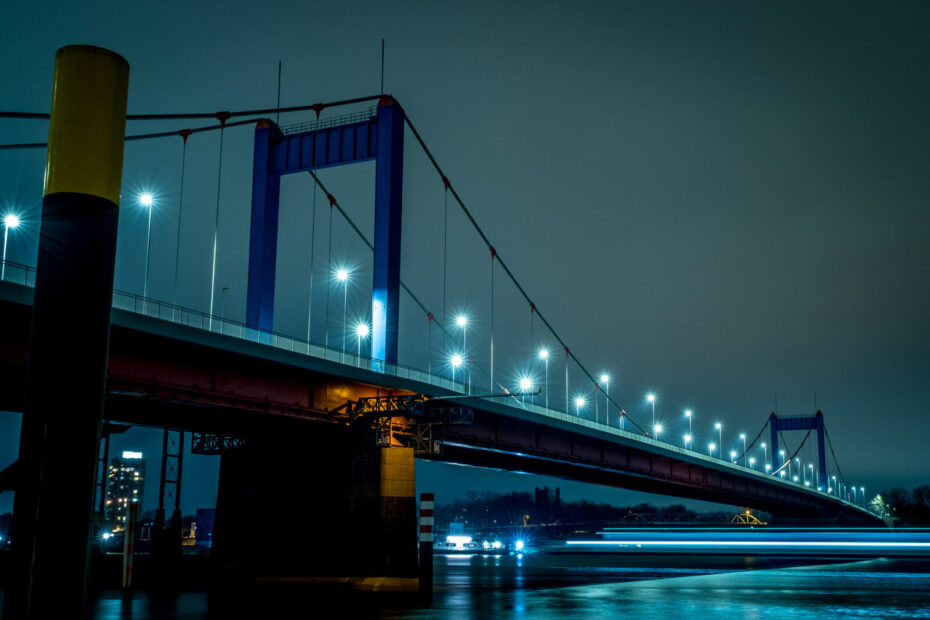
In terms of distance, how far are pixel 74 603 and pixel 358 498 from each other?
34.7m

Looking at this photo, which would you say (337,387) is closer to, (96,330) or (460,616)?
(460,616)

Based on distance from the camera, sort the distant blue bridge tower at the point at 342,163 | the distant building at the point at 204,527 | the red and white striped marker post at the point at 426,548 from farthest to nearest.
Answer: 1. the distant building at the point at 204,527
2. the distant blue bridge tower at the point at 342,163
3. the red and white striped marker post at the point at 426,548

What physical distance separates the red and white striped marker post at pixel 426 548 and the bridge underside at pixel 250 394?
5.66 meters

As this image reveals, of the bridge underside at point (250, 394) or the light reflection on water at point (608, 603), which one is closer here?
the light reflection on water at point (608, 603)

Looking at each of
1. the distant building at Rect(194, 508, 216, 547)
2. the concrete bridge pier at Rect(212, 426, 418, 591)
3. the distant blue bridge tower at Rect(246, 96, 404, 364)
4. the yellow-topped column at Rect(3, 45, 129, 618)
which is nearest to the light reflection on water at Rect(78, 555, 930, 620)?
the concrete bridge pier at Rect(212, 426, 418, 591)

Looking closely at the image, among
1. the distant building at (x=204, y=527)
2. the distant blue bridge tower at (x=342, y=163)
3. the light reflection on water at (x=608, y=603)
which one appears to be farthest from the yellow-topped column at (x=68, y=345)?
the distant building at (x=204, y=527)

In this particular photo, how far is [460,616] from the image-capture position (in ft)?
88.5

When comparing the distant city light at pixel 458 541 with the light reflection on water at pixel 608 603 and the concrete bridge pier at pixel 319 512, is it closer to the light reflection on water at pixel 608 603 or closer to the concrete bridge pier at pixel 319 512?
the concrete bridge pier at pixel 319 512

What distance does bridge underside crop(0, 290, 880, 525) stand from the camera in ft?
109

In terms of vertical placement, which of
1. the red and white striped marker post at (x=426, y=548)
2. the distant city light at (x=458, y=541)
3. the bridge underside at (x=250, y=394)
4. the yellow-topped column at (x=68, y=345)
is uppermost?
the bridge underside at (x=250, y=394)

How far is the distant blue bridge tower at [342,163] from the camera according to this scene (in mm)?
50469

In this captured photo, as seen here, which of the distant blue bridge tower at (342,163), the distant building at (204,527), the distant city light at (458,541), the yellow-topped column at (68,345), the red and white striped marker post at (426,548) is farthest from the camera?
the distant building at (204,527)

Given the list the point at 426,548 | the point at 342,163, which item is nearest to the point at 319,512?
the point at 426,548

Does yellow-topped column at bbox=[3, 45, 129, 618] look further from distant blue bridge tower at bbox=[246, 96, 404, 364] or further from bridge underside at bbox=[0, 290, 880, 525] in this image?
distant blue bridge tower at bbox=[246, 96, 404, 364]
